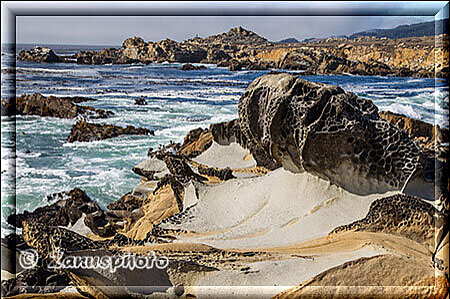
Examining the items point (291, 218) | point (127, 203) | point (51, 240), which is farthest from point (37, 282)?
point (127, 203)

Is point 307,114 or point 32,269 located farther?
point 307,114

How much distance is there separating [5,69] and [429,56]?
12.0ft

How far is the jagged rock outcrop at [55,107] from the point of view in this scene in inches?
169

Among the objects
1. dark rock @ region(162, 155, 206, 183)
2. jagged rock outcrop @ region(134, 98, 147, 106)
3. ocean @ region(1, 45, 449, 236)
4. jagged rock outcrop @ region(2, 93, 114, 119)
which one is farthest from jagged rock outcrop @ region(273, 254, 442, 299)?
jagged rock outcrop @ region(2, 93, 114, 119)

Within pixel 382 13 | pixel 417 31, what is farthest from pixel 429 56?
pixel 382 13

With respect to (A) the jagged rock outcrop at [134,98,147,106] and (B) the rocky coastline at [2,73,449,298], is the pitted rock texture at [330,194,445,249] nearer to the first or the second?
(B) the rocky coastline at [2,73,449,298]

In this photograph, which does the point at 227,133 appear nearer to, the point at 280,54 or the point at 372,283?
the point at 280,54

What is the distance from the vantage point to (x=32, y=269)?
2066 mm

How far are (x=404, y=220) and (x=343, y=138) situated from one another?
66 cm

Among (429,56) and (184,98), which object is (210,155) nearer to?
(184,98)

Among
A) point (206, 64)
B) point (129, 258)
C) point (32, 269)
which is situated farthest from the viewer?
point (206, 64)

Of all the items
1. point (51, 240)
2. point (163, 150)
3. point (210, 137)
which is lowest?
point (51, 240)

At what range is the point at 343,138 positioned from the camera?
252 cm

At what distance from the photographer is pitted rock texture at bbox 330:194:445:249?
2002 millimetres
